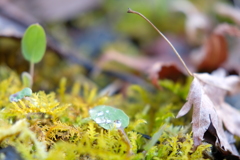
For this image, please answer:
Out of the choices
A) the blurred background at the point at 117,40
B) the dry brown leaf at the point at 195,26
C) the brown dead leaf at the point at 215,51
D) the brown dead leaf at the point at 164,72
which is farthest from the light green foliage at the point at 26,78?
the dry brown leaf at the point at 195,26

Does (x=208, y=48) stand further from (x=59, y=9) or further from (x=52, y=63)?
(x=59, y=9)

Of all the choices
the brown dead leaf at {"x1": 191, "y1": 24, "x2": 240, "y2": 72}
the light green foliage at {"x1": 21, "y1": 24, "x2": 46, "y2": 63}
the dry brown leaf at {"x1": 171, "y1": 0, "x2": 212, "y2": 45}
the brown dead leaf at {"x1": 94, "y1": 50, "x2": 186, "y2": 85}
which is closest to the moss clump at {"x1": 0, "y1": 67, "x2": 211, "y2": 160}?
the light green foliage at {"x1": 21, "y1": 24, "x2": 46, "y2": 63}

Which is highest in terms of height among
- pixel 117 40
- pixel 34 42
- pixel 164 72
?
pixel 34 42

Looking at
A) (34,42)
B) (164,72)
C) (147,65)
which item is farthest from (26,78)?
(147,65)

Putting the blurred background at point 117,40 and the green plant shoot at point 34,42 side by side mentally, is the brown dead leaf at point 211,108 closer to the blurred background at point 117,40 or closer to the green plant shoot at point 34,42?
the blurred background at point 117,40

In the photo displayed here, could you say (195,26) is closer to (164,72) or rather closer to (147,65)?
(147,65)

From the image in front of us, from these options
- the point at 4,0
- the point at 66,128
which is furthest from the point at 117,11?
the point at 66,128

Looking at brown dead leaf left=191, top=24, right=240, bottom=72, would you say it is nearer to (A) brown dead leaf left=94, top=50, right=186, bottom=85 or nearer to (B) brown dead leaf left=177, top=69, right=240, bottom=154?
(A) brown dead leaf left=94, top=50, right=186, bottom=85

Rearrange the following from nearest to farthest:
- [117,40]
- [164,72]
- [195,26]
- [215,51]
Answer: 1. [164,72]
2. [215,51]
3. [195,26]
4. [117,40]
